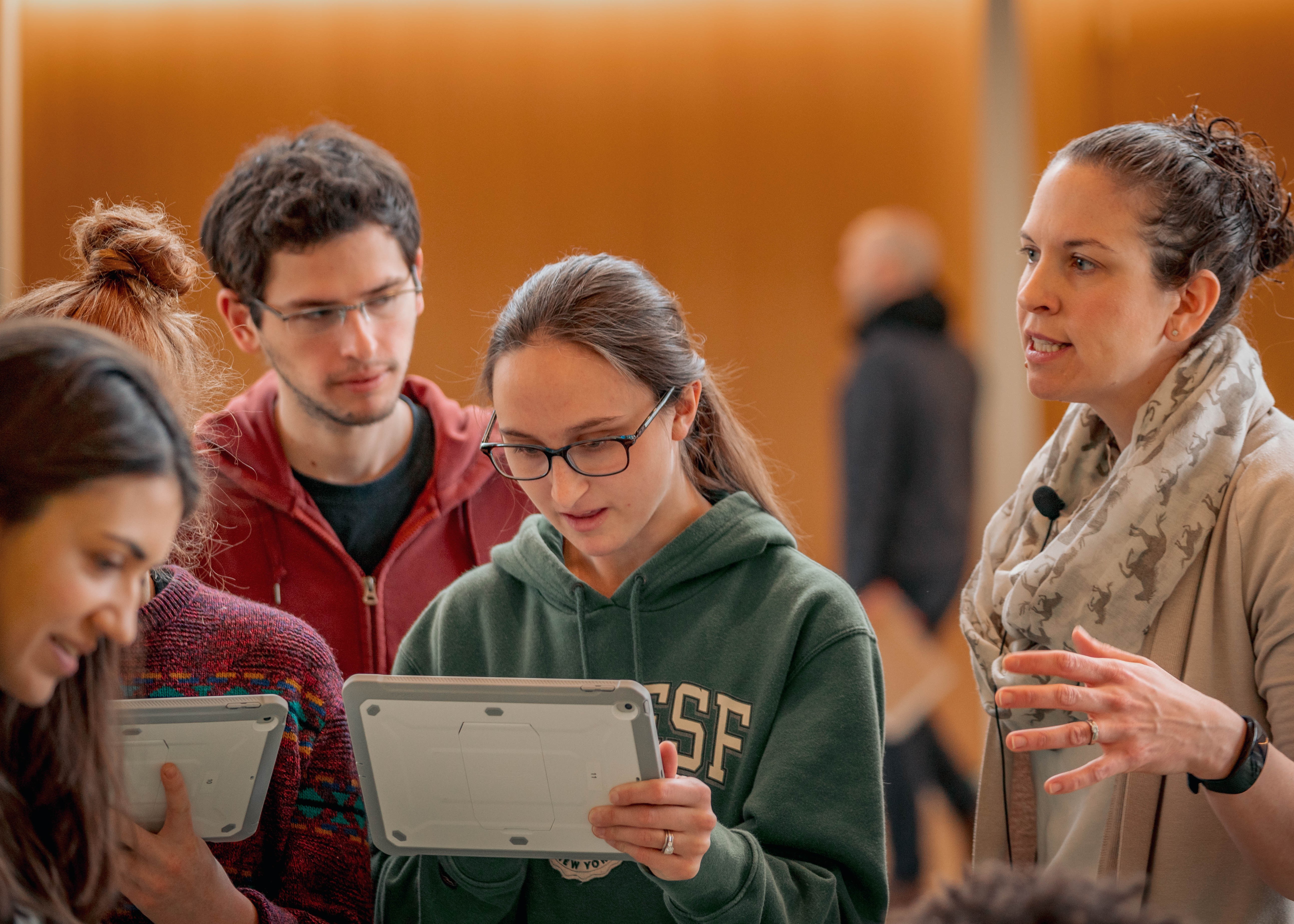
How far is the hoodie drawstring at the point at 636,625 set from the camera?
5.24ft

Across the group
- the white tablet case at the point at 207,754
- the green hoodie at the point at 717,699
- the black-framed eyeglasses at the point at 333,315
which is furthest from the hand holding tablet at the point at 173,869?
the black-framed eyeglasses at the point at 333,315

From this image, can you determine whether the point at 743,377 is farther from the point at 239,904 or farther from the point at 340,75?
the point at 239,904

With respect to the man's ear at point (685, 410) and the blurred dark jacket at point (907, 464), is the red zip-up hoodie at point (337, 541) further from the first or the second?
the blurred dark jacket at point (907, 464)

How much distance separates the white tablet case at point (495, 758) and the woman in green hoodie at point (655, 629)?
11 cm

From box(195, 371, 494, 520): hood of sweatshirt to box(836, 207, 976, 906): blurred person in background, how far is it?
6.12ft

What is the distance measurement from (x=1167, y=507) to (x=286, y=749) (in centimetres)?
119

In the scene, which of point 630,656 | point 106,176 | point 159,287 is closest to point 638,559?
point 630,656

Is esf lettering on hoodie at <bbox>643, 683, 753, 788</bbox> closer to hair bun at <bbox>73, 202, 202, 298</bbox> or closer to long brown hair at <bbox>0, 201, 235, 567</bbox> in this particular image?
long brown hair at <bbox>0, 201, 235, 567</bbox>

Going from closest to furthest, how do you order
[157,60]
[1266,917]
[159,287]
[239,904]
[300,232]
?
[239,904]
[1266,917]
[159,287]
[300,232]
[157,60]

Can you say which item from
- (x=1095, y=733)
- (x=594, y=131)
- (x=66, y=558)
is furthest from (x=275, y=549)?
(x=594, y=131)

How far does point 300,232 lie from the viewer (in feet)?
6.95

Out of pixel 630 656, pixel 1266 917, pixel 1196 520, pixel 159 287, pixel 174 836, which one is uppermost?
pixel 159 287

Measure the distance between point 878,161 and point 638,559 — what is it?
332 centimetres

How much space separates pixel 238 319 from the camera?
2254 millimetres
